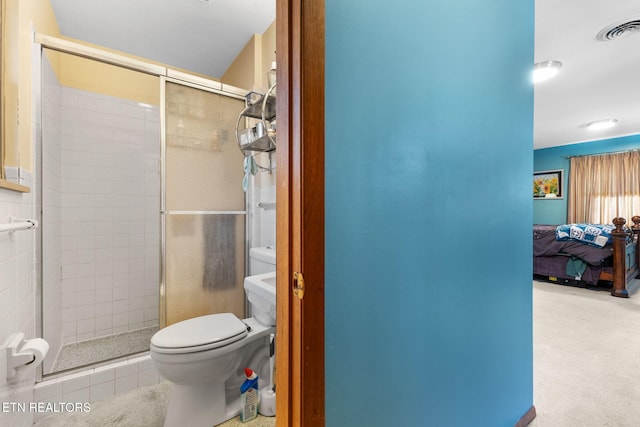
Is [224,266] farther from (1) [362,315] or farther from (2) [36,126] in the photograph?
(1) [362,315]

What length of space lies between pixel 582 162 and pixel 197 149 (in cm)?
711

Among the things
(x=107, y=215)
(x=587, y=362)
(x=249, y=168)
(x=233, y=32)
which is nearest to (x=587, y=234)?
(x=587, y=362)

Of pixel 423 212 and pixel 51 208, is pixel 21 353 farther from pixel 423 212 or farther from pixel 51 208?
pixel 423 212

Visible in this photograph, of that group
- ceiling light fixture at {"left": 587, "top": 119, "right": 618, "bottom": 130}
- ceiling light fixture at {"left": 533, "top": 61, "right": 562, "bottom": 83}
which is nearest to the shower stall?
ceiling light fixture at {"left": 533, "top": 61, "right": 562, "bottom": 83}

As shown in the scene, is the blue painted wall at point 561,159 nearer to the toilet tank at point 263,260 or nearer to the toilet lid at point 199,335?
the toilet tank at point 263,260

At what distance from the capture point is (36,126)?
161 centimetres

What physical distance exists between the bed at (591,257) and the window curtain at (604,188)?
1543 millimetres

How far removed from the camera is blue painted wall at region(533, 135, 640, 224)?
205 inches

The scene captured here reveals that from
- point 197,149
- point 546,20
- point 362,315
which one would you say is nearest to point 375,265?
point 362,315

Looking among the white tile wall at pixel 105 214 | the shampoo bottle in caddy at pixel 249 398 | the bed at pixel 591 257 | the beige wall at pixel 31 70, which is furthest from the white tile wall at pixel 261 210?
the bed at pixel 591 257

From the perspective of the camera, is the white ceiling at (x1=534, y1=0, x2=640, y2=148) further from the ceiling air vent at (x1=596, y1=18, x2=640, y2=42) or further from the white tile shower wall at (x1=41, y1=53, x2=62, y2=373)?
the white tile shower wall at (x1=41, y1=53, x2=62, y2=373)

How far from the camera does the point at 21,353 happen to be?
1083 mm

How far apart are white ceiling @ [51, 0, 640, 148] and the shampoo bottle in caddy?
8.18 feet

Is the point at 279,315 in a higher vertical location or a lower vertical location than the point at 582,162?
lower
